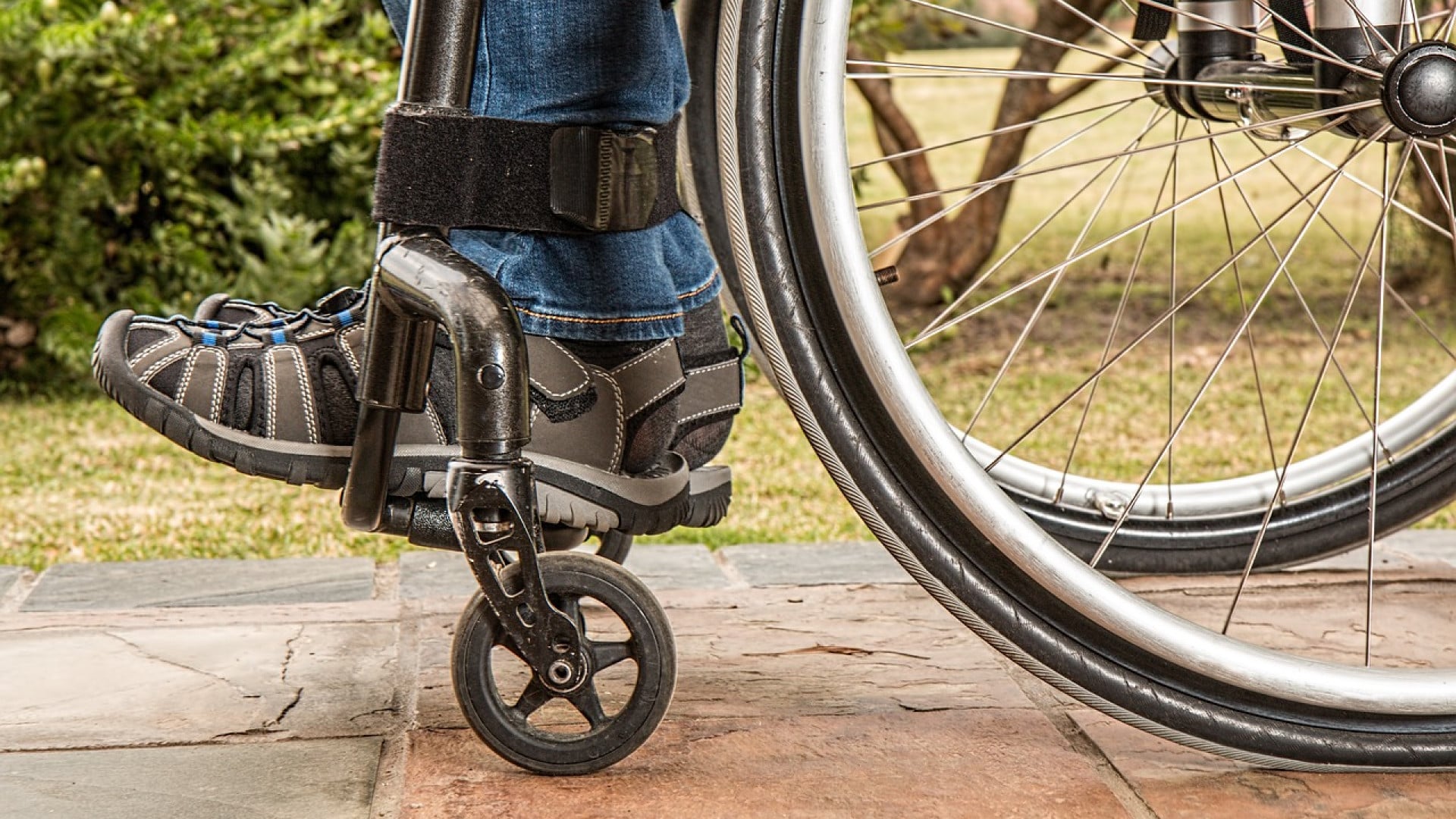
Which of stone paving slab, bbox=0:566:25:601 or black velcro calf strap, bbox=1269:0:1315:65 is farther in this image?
stone paving slab, bbox=0:566:25:601

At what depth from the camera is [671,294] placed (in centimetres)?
108

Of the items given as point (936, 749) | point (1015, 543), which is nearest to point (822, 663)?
point (936, 749)

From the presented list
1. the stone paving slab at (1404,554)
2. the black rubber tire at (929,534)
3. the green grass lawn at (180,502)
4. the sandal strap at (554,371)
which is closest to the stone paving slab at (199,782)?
the sandal strap at (554,371)

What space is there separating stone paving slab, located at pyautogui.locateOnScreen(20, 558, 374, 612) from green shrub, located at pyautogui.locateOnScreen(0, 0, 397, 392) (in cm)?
120

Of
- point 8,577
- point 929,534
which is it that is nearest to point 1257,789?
point 929,534

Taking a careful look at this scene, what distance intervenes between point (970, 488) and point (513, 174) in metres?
0.38

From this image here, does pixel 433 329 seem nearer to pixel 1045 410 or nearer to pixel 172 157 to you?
pixel 1045 410

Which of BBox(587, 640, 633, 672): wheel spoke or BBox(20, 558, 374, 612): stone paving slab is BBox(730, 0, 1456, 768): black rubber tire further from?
BBox(20, 558, 374, 612): stone paving slab

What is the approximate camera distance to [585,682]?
95 centimetres

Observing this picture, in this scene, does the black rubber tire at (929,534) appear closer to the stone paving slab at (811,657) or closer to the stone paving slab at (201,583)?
the stone paving slab at (811,657)

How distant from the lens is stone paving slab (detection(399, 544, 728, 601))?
4.82 feet

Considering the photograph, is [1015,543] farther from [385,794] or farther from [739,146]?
[385,794]

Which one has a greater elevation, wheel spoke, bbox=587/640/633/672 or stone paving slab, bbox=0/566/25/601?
wheel spoke, bbox=587/640/633/672

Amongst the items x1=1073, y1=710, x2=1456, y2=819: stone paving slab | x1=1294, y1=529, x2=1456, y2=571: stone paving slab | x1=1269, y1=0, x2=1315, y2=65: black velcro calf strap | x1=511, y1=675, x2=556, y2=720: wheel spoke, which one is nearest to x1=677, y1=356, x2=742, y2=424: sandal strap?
x1=511, y1=675, x2=556, y2=720: wheel spoke
